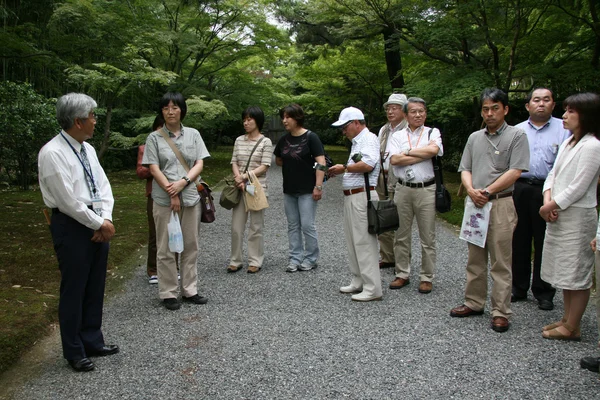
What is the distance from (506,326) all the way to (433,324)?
1.78 ft

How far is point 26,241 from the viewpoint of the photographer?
6859 millimetres

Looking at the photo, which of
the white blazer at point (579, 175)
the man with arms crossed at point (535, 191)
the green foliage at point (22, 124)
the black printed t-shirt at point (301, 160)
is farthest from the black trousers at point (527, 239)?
the green foliage at point (22, 124)

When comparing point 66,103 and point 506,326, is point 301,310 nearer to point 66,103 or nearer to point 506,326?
point 506,326

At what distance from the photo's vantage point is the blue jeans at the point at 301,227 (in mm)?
5762

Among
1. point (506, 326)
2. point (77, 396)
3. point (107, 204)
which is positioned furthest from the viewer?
point (506, 326)

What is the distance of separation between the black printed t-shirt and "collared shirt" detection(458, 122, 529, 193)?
5.98 ft

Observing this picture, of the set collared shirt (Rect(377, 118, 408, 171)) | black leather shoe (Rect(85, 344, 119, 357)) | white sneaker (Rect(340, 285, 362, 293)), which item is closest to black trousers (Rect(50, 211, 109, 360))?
A: black leather shoe (Rect(85, 344, 119, 357))

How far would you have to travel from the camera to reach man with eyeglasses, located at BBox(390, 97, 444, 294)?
4.83m

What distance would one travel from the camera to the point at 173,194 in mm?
4473

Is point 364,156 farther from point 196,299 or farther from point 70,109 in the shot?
point 70,109

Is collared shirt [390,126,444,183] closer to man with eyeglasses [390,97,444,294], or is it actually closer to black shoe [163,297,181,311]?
man with eyeglasses [390,97,444,294]

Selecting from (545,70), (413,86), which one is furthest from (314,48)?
(545,70)

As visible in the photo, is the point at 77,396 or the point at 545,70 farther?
the point at 545,70

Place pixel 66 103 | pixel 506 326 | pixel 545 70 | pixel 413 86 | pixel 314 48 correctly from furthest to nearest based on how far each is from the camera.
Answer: pixel 314 48, pixel 413 86, pixel 545 70, pixel 506 326, pixel 66 103
